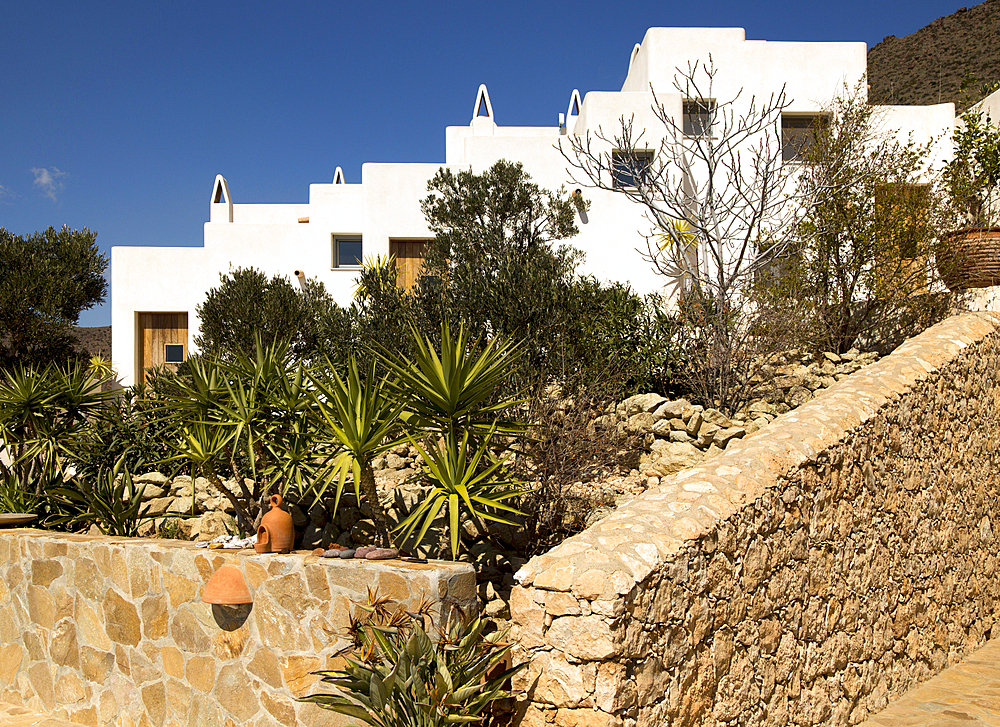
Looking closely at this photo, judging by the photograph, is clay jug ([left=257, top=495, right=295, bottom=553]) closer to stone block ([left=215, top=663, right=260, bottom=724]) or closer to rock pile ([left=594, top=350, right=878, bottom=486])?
stone block ([left=215, top=663, right=260, bottom=724])

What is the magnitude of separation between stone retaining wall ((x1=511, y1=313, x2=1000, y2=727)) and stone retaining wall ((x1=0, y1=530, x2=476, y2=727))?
0.97m

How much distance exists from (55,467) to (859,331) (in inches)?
424

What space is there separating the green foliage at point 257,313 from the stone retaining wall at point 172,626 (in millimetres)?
7151

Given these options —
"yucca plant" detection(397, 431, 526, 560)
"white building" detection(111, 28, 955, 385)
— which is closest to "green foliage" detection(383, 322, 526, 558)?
"yucca plant" detection(397, 431, 526, 560)

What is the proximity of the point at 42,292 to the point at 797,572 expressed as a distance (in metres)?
15.2

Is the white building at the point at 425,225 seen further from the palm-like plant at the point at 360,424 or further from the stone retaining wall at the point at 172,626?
the stone retaining wall at the point at 172,626

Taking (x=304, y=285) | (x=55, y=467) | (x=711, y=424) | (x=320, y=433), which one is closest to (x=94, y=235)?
(x=304, y=285)

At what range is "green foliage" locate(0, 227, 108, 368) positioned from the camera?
14.1 metres

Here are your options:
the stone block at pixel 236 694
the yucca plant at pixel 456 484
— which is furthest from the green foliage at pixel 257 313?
the stone block at pixel 236 694

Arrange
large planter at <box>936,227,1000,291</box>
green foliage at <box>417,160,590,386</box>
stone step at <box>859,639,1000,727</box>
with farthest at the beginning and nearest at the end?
large planter at <box>936,227,1000,291</box> → green foliage at <box>417,160,590,386</box> → stone step at <box>859,639,1000,727</box>

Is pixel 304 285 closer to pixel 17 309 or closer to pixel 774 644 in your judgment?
pixel 17 309

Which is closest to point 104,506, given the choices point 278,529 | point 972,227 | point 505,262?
point 278,529

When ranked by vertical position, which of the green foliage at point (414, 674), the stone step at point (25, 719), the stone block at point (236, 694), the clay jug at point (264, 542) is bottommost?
the stone step at point (25, 719)

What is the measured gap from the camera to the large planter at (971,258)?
10547 mm
